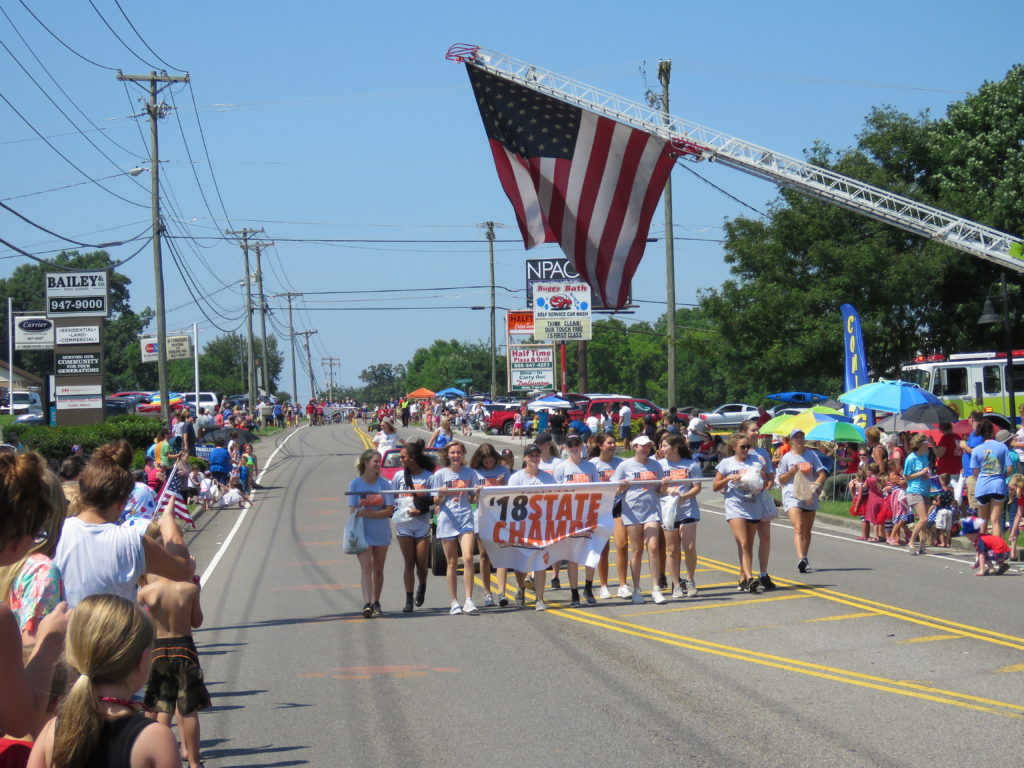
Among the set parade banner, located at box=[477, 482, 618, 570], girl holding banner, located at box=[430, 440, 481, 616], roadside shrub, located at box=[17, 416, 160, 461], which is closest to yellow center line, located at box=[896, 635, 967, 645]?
parade banner, located at box=[477, 482, 618, 570]

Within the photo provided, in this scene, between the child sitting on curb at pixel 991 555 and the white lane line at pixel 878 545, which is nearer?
the child sitting on curb at pixel 991 555

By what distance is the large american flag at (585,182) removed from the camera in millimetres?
17672

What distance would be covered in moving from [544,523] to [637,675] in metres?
3.80

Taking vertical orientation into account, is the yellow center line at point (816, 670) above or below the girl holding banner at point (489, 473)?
below

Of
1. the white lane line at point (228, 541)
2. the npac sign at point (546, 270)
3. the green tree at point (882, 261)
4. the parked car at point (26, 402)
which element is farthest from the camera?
the npac sign at point (546, 270)

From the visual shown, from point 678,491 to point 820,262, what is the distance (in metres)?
28.9

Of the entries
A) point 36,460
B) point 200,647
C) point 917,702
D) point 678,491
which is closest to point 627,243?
point 678,491

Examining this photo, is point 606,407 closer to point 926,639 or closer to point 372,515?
point 372,515

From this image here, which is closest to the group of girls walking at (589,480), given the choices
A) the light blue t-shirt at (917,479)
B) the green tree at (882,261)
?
the light blue t-shirt at (917,479)

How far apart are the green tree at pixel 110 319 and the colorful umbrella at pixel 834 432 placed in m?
112

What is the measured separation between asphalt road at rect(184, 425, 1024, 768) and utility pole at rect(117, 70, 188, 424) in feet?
71.4

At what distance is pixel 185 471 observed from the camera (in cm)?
2367

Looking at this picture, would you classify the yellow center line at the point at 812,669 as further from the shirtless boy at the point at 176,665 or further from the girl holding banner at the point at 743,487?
the shirtless boy at the point at 176,665

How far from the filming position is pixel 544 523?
42.4ft
